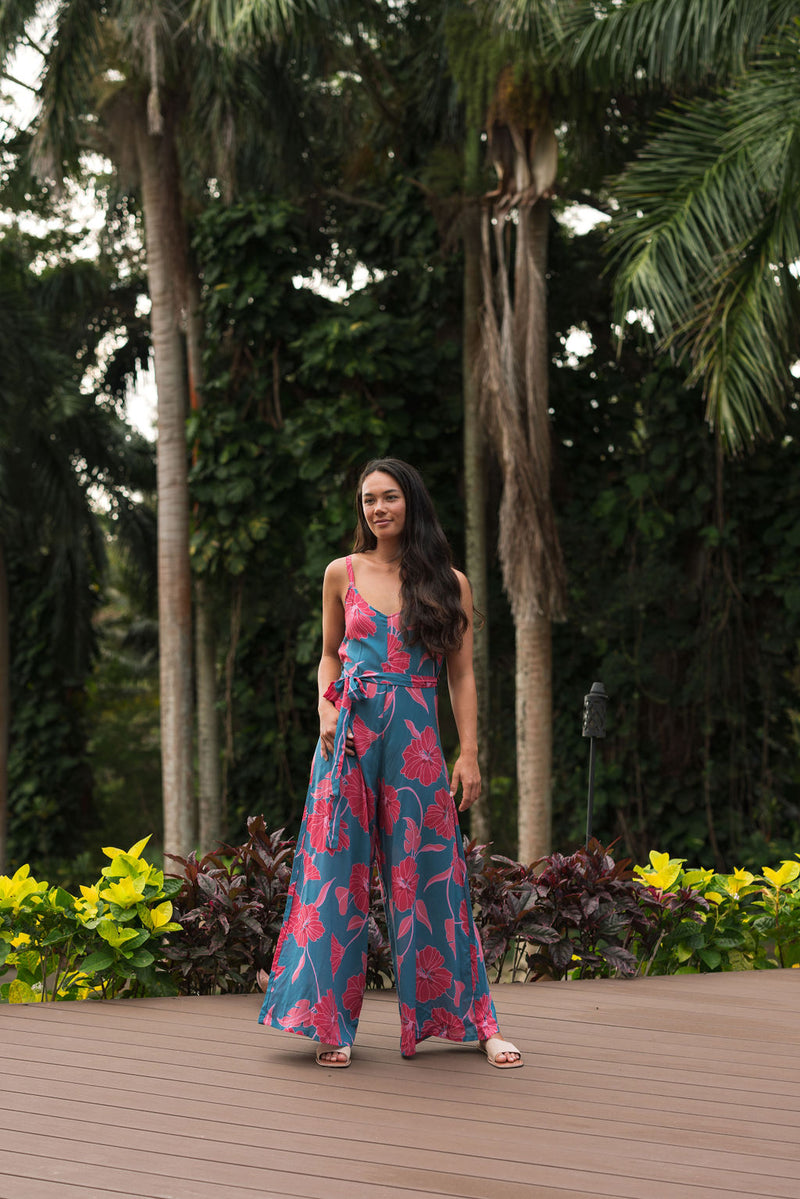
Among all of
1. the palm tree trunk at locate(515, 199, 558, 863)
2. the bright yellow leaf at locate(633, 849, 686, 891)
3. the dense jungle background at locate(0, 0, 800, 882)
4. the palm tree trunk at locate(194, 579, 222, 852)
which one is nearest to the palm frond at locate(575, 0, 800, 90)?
the dense jungle background at locate(0, 0, 800, 882)

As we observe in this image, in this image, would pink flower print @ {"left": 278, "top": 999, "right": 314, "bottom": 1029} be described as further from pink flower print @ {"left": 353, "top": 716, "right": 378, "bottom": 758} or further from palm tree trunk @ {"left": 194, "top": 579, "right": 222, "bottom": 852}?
palm tree trunk @ {"left": 194, "top": 579, "right": 222, "bottom": 852}

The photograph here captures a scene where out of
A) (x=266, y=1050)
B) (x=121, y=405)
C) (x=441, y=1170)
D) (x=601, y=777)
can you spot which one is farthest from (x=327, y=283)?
(x=441, y=1170)

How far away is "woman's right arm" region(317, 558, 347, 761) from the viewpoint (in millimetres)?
3248

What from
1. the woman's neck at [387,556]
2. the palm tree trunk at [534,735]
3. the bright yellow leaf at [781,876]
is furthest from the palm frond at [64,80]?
the bright yellow leaf at [781,876]

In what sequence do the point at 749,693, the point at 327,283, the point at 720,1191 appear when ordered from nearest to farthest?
the point at 720,1191 < the point at 749,693 < the point at 327,283

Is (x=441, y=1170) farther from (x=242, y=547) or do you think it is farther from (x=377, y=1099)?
(x=242, y=547)

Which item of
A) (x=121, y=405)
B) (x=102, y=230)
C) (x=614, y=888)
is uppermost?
(x=102, y=230)

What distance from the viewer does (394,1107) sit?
279cm

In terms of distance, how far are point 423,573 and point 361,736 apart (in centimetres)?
45

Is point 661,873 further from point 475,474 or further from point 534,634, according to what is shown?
point 475,474

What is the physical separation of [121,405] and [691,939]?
37.9 feet

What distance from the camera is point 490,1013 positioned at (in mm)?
3258

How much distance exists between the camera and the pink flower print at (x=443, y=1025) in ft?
10.5

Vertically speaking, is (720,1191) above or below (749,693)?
below
